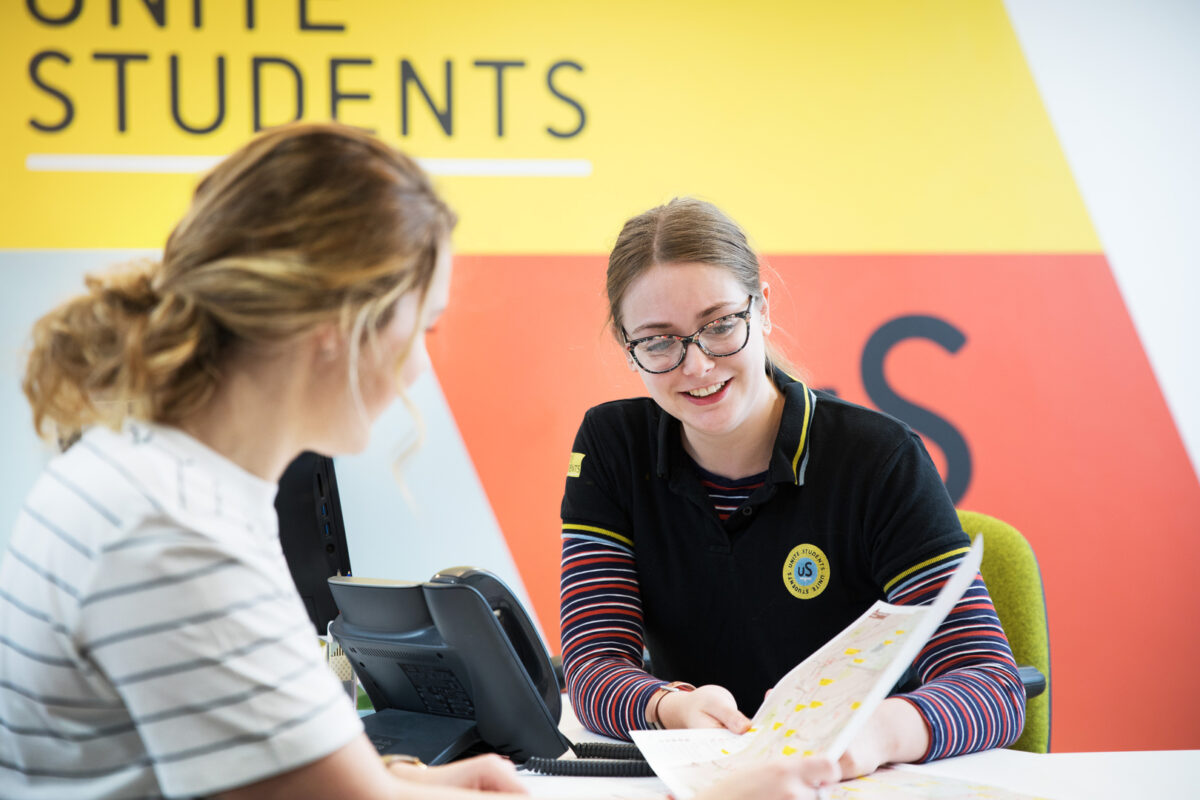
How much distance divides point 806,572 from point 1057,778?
1.59 ft

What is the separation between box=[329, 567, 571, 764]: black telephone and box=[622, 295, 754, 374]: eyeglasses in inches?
19.3

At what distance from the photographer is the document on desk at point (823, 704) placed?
928 mm

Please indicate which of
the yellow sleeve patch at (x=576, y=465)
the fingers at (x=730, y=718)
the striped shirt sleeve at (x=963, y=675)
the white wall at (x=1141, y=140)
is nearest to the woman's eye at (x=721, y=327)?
the yellow sleeve patch at (x=576, y=465)

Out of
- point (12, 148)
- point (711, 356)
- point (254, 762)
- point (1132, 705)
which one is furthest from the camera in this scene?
point (1132, 705)

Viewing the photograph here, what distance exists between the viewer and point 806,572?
158 cm

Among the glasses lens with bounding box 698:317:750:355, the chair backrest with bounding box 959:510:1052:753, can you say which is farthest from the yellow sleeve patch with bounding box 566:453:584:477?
the chair backrest with bounding box 959:510:1052:753

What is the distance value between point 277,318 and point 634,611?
1.01 meters

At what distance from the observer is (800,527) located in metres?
1.58

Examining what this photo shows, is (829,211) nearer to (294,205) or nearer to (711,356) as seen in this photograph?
(711,356)

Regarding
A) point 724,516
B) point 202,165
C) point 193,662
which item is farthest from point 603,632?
point 202,165

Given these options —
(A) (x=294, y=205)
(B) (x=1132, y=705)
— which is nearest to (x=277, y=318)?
(A) (x=294, y=205)

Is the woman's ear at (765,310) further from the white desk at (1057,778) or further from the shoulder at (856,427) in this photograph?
the white desk at (1057,778)

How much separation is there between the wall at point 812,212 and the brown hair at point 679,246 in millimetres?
1240

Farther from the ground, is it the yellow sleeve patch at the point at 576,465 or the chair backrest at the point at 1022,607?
the yellow sleeve patch at the point at 576,465
